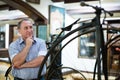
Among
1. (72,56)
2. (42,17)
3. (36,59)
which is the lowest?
(72,56)

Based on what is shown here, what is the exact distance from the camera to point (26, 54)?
7.63ft

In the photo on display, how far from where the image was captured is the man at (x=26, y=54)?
2.33m

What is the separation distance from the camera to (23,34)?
246 centimetres

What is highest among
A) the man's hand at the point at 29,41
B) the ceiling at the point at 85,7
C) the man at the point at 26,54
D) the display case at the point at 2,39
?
the ceiling at the point at 85,7

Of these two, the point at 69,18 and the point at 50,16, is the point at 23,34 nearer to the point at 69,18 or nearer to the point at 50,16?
the point at 50,16

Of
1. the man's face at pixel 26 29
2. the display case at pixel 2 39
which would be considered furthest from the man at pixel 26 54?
the display case at pixel 2 39

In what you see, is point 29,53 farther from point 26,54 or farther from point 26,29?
point 26,29

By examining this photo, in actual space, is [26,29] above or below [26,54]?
above

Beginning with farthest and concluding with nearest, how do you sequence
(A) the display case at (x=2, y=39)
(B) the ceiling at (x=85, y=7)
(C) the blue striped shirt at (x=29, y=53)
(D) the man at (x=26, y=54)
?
(A) the display case at (x=2, y=39) < (B) the ceiling at (x=85, y=7) < (C) the blue striped shirt at (x=29, y=53) < (D) the man at (x=26, y=54)

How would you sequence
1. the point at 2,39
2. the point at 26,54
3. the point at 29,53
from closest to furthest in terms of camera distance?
1. the point at 26,54
2. the point at 29,53
3. the point at 2,39

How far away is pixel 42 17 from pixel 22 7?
0.71 m

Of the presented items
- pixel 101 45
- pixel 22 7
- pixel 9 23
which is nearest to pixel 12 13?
pixel 9 23

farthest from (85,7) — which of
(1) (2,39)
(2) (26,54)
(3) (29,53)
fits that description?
(1) (2,39)

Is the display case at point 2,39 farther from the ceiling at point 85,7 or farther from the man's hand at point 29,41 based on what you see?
the man's hand at point 29,41
